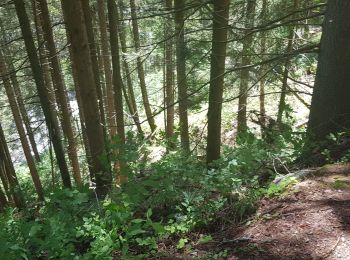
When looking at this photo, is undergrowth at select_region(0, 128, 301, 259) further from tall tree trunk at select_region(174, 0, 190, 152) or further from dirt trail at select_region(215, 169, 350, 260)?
tall tree trunk at select_region(174, 0, 190, 152)

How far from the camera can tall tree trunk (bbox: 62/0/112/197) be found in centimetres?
525

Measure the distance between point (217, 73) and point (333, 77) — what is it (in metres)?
2.26

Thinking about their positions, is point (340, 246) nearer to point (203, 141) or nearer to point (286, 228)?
point (286, 228)

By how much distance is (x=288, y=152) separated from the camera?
502 cm

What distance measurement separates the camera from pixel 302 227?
298cm

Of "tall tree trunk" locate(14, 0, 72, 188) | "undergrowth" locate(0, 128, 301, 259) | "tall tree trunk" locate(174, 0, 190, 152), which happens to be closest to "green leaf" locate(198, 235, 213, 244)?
"undergrowth" locate(0, 128, 301, 259)

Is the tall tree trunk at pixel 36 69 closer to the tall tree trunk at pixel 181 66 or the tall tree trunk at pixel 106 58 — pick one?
the tall tree trunk at pixel 181 66

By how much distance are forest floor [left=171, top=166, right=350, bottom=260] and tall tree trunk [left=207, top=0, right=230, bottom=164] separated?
253 cm

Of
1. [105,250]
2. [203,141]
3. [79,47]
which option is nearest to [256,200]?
[105,250]

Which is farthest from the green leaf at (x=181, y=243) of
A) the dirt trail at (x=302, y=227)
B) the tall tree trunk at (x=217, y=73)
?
the tall tree trunk at (x=217, y=73)

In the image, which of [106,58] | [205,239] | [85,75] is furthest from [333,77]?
[106,58]

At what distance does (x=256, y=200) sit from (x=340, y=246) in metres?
1.10

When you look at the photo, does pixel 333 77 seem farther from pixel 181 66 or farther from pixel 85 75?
pixel 181 66

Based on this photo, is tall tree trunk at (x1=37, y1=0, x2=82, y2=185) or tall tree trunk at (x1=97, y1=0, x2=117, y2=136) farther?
tall tree trunk at (x1=97, y1=0, x2=117, y2=136)
